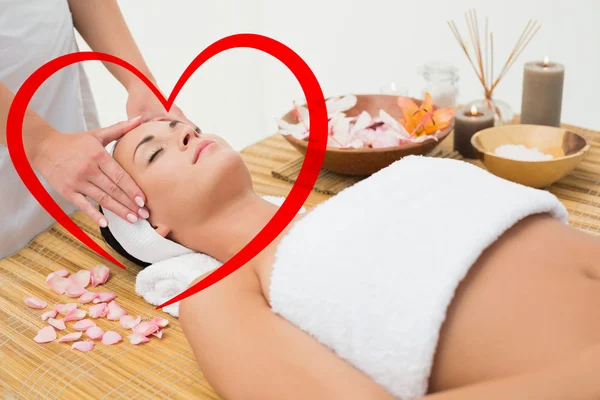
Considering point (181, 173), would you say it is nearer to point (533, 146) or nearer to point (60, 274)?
point (60, 274)

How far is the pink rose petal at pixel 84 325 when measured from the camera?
4.83 feet

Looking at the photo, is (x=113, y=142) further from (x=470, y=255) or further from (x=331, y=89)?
(x=331, y=89)

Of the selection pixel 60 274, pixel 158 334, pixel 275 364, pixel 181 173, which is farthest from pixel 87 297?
pixel 275 364

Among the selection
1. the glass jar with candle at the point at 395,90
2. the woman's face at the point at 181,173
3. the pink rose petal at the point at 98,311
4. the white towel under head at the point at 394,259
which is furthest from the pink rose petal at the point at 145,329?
the glass jar with candle at the point at 395,90

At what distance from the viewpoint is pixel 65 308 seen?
1540 mm

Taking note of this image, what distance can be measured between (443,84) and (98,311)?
1.44 m

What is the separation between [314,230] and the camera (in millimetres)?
1306

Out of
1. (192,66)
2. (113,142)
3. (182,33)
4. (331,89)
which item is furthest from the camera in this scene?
(331,89)

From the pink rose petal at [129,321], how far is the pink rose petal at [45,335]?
14 cm

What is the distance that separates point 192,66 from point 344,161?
661mm

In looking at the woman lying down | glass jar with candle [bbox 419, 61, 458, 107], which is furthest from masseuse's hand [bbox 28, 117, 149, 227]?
glass jar with candle [bbox 419, 61, 458, 107]

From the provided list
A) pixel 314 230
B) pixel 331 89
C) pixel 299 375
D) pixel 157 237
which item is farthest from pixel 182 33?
pixel 299 375

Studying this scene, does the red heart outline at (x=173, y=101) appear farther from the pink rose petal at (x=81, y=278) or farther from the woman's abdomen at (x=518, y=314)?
the woman's abdomen at (x=518, y=314)

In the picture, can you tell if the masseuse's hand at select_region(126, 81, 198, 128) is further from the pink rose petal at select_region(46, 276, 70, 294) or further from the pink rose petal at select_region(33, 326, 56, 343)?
the pink rose petal at select_region(33, 326, 56, 343)
